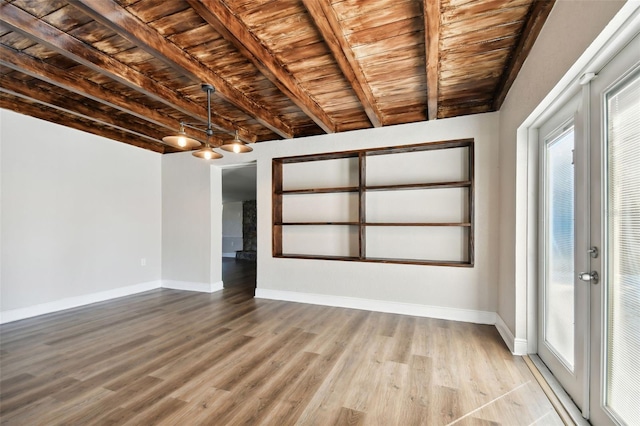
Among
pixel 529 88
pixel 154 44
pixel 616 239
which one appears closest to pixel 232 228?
pixel 154 44

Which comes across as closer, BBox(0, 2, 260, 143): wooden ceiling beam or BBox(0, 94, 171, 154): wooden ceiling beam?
BBox(0, 2, 260, 143): wooden ceiling beam

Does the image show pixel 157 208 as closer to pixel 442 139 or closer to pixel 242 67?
pixel 242 67

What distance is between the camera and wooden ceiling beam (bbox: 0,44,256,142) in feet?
7.57

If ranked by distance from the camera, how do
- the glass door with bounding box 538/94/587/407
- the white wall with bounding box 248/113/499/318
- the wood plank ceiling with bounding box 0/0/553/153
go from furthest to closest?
1. the white wall with bounding box 248/113/499/318
2. the wood plank ceiling with bounding box 0/0/553/153
3. the glass door with bounding box 538/94/587/407

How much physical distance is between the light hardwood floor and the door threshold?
6cm

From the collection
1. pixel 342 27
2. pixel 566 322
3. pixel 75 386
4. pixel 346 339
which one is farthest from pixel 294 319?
pixel 342 27

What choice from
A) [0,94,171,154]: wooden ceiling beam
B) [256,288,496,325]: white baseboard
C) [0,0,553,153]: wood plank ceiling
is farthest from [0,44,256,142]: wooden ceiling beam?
[256,288,496,325]: white baseboard

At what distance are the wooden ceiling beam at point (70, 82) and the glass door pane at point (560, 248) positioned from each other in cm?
422

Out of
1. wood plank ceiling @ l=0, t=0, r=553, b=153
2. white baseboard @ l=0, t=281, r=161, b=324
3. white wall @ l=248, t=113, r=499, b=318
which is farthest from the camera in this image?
white baseboard @ l=0, t=281, r=161, b=324

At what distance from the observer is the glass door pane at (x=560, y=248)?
6.18 ft

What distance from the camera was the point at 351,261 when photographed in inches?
152

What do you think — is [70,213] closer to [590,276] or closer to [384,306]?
[384,306]

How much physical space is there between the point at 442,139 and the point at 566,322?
2.30m

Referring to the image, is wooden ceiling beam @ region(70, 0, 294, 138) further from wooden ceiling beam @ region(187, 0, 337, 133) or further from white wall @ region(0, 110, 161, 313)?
white wall @ region(0, 110, 161, 313)
